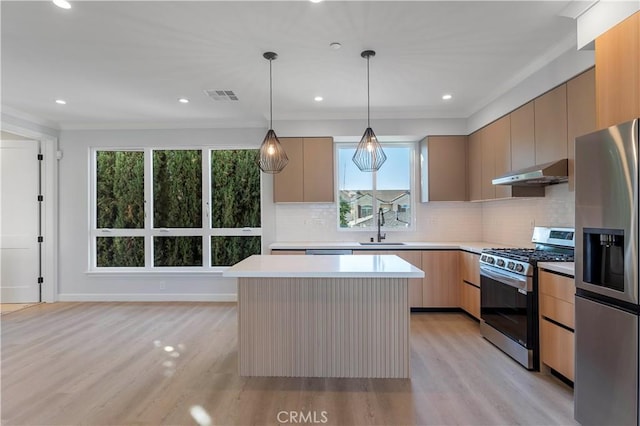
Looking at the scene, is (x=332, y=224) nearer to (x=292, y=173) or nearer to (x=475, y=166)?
(x=292, y=173)

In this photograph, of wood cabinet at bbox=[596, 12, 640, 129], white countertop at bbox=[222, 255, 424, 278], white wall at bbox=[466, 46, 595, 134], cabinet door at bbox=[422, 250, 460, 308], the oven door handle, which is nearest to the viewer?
wood cabinet at bbox=[596, 12, 640, 129]

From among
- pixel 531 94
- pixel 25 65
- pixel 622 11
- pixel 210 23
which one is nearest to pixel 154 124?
pixel 25 65

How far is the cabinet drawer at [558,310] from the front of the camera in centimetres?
235

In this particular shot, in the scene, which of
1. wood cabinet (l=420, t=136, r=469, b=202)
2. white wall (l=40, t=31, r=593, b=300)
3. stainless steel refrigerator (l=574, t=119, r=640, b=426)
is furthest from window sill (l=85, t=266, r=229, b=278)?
stainless steel refrigerator (l=574, t=119, r=640, b=426)

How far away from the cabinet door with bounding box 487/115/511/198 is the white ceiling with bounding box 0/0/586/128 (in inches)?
14.7

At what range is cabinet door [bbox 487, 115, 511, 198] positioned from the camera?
3654 mm

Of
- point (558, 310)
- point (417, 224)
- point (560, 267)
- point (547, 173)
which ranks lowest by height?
point (558, 310)

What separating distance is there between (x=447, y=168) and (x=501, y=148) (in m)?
0.90

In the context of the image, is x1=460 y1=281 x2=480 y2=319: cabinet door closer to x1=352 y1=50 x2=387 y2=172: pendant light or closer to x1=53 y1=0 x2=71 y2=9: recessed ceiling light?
x1=352 y1=50 x2=387 y2=172: pendant light

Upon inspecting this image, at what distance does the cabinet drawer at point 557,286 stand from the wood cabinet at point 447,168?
2093 mm

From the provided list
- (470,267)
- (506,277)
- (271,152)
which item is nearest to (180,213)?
(271,152)

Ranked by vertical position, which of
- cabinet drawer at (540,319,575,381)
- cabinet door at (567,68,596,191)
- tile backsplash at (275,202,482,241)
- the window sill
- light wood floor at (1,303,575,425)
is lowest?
light wood floor at (1,303,575,425)

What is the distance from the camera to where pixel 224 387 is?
2477 mm

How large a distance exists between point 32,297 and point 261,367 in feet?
14.8
